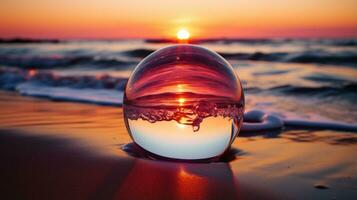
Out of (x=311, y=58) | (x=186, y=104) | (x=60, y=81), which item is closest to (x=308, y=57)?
(x=311, y=58)

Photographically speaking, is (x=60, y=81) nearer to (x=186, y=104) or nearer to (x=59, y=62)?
(x=59, y=62)

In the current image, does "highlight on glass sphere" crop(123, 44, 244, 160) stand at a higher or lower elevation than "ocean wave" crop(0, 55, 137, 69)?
higher

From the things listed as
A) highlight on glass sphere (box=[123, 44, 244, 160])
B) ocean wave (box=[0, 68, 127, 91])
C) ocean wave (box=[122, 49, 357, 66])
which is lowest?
ocean wave (box=[0, 68, 127, 91])

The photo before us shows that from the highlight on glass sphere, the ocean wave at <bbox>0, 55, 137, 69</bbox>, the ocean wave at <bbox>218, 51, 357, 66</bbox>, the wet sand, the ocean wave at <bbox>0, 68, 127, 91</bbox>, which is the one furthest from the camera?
the ocean wave at <bbox>0, 55, 137, 69</bbox>

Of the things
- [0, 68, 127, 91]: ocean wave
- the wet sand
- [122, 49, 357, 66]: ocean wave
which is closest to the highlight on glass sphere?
the wet sand

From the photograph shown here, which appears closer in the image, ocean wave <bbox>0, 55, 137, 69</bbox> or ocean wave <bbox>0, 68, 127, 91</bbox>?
ocean wave <bbox>0, 68, 127, 91</bbox>

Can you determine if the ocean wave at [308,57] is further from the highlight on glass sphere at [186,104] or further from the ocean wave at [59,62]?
the highlight on glass sphere at [186,104]

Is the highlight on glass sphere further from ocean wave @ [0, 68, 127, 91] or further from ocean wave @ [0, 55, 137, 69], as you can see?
ocean wave @ [0, 55, 137, 69]
